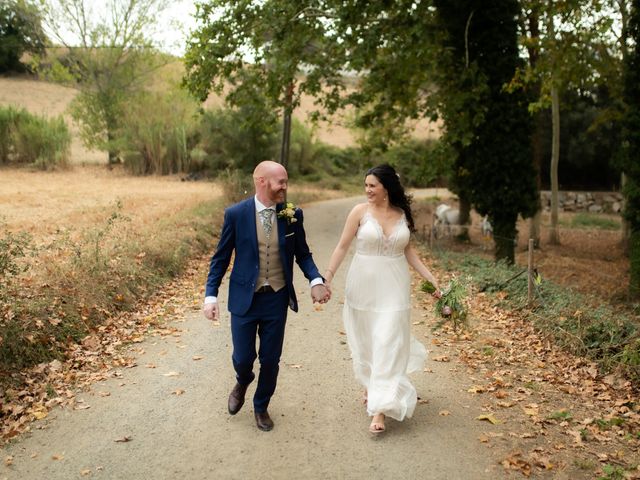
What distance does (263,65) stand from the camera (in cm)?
1780

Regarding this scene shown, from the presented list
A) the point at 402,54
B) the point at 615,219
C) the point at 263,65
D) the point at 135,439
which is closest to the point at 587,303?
the point at 135,439

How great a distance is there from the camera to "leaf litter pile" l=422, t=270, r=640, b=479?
15.4ft

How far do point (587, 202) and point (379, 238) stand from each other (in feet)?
104

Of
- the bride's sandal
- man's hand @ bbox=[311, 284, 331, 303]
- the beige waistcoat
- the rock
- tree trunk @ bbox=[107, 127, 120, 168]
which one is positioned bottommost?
the bride's sandal

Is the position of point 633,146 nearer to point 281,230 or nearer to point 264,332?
point 281,230

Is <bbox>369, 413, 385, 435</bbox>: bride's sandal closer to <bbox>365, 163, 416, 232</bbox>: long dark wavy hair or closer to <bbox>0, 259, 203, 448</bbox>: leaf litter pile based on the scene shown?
<bbox>365, 163, 416, 232</bbox>: long dark wavy hair

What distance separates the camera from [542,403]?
19.5ft

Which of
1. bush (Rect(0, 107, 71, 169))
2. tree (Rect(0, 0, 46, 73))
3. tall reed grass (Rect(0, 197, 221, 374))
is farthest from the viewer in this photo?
tree (Rect(0, 0, 46, 73))

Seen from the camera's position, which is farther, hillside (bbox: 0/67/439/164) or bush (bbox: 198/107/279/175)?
hillside (bbox: 0/67/439/164)

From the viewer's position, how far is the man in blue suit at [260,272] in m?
4.95

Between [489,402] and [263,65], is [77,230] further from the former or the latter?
[489,402]

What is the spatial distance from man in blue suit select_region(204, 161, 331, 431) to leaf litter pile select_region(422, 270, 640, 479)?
194 cm

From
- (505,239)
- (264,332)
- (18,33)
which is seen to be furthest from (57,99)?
(264,332)

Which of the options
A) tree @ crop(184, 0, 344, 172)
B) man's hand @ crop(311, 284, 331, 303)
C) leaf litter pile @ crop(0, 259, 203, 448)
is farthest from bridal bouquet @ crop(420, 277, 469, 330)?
tree @ crop(184, 0, 344, 172)
